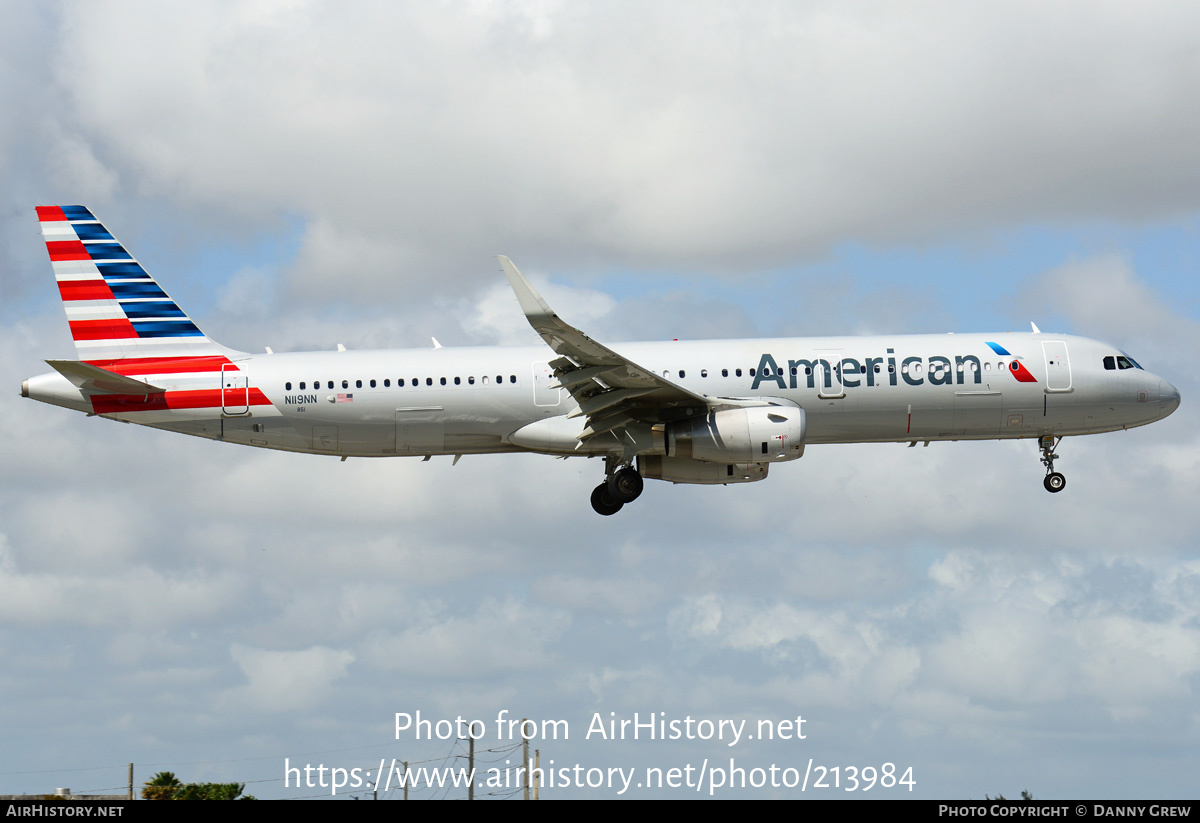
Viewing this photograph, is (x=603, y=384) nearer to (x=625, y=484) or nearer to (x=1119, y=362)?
(x=625, y=484)

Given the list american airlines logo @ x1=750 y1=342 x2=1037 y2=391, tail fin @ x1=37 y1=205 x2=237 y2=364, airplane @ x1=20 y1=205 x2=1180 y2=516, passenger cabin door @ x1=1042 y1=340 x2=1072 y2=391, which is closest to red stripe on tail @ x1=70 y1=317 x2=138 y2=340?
tail fin @ x1=37 y1=205 x2=237 y2=364

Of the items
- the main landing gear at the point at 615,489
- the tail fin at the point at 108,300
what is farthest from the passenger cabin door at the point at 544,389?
the tail fin at the point at 108,300

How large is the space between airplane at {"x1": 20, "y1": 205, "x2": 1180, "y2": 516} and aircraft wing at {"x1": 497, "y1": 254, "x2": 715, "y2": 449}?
0.07m

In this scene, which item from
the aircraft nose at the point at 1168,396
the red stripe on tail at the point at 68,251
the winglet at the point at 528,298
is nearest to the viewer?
the winglet at the point at 528,298

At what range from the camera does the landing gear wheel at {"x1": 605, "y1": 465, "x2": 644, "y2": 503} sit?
42312mm

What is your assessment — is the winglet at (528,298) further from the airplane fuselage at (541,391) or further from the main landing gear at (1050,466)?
the main landing gear at (1050,466)

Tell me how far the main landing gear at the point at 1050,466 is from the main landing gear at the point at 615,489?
1296cm

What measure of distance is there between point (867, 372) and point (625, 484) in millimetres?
8138

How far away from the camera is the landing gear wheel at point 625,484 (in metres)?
42.3

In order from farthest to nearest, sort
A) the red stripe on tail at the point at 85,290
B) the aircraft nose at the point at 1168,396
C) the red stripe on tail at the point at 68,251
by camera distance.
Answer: the red stripe on tail at the point at 68,251 < the red stripe on tail at the point at 85,290 < the aircraft nose at the point at 1168,396

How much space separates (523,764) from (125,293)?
74.4 ft

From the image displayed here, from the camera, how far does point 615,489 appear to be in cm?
4244

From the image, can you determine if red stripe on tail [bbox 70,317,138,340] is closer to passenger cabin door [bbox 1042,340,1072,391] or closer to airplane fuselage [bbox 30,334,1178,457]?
airplane fuselage [bbox 30,334,1178,457]
